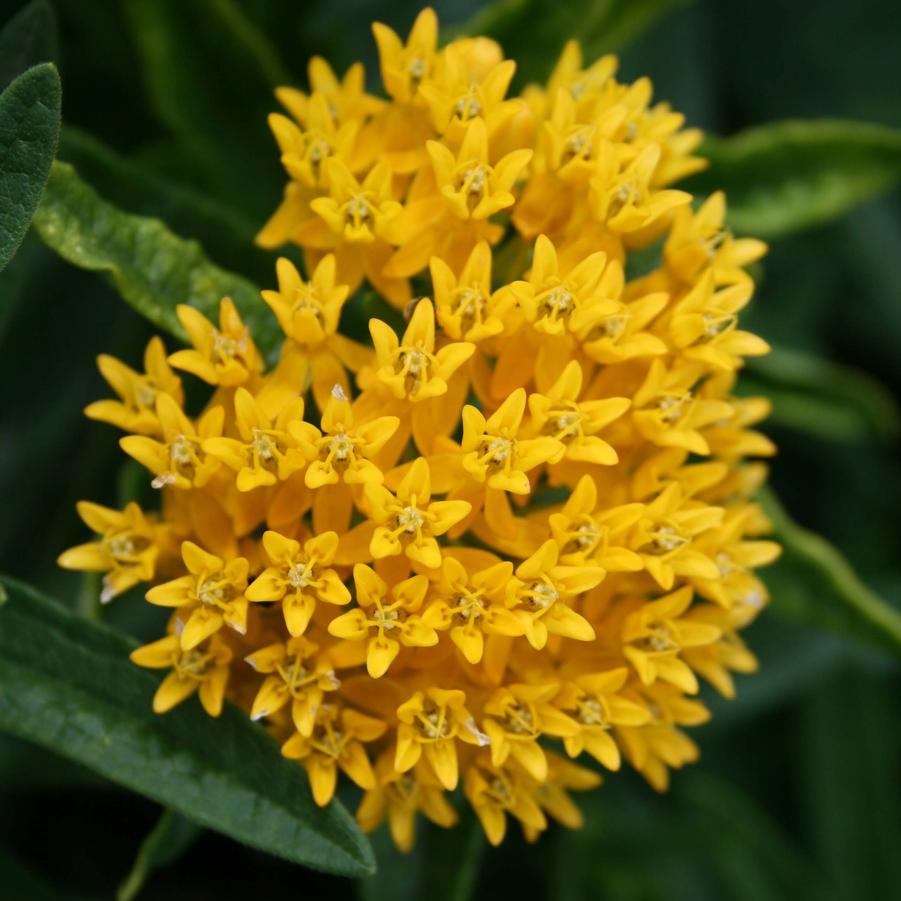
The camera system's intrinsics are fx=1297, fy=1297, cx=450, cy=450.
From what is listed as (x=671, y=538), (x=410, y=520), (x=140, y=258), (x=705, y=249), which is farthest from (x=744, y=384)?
(x=140, y=258)

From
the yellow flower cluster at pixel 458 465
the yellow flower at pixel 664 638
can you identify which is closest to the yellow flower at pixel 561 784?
the yellow flower cluster at pixel 458 465

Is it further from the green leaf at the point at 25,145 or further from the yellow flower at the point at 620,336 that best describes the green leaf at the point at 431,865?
the green leaf at the point at 25,145

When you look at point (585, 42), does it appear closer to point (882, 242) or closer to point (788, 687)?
point (882, 242)

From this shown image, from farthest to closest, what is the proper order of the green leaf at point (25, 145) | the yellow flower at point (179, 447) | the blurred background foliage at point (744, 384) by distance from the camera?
the blurred background foliage at point (744, 384)
the yellow flower at point (179, 447)
the green leaf at point (25, 145)

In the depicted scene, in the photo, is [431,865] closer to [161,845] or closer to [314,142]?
[161,845]

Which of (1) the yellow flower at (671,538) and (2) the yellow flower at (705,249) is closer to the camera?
(1) the yellow flower at (671,538)

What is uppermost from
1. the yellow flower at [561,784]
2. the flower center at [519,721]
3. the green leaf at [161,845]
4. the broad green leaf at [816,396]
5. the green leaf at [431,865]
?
the broad green leaf at [816,396]

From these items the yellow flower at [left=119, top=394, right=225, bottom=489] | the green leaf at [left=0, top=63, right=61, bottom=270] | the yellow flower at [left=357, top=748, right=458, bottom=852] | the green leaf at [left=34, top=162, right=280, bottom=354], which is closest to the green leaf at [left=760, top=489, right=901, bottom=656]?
the yellow flower at [left=357, top=748, right=458, bottom=852]
